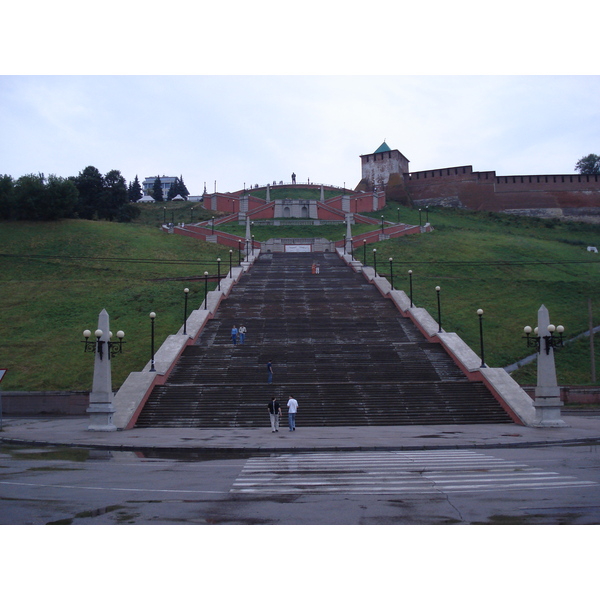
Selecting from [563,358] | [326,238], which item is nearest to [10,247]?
[326,238]

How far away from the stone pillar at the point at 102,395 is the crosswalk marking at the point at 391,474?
6.89 m

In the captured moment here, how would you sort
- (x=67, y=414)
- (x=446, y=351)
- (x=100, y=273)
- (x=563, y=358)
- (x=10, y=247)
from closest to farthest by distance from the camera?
(x=67, y=414), (x=446, y=351), (x=563, y=358), (x=100, y=273), (x=10, y=247)

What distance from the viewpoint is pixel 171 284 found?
135 ft

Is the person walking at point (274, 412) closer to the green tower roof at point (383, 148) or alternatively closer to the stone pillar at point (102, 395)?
the stone pillar at point (102, 395)

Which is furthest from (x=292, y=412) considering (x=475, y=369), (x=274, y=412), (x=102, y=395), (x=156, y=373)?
(x=475, y=369)

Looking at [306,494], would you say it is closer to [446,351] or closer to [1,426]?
[1,426]

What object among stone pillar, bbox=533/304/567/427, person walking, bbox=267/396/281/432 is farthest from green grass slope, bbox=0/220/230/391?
stone pillar, bbox=533/304/567/427

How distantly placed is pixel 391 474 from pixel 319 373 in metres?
12.9

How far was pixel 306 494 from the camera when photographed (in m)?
9.59

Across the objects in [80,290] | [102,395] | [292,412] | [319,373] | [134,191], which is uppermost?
[134,191]

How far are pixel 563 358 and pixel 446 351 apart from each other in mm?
6569

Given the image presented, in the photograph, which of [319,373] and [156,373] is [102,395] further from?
[319,373]

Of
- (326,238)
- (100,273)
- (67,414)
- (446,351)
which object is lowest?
(67,414)

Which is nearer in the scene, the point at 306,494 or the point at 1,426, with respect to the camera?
the point at 306,494
